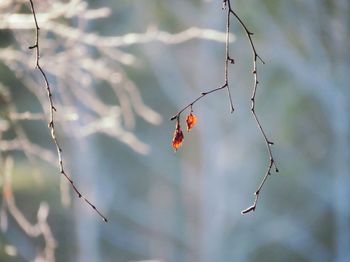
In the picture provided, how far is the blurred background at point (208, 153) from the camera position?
955 cm

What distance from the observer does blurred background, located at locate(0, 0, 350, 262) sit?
9.55 metres

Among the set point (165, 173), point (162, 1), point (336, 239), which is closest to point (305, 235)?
point (336, 239)

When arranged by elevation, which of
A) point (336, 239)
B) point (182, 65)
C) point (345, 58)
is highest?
point (182, 65)

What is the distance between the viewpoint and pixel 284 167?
1217cm

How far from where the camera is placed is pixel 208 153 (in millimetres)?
9812

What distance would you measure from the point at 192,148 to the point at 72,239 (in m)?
2.38

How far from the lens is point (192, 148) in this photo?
11.1 m

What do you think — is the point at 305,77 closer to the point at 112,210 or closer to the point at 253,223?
the point at 253,223

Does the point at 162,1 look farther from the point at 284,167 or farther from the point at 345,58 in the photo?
the point at 284,167

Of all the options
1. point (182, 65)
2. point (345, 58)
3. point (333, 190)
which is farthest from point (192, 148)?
point (345, 58)

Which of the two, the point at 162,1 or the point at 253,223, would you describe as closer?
the point at 162,1

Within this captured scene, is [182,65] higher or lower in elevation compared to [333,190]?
higher

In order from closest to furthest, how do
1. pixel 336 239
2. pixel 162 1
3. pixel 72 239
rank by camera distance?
1. pixel 162 1
2. pixel 336 239
3. pixel 72 239

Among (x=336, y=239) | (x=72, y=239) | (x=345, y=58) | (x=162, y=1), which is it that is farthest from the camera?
(x=72, y=239)
